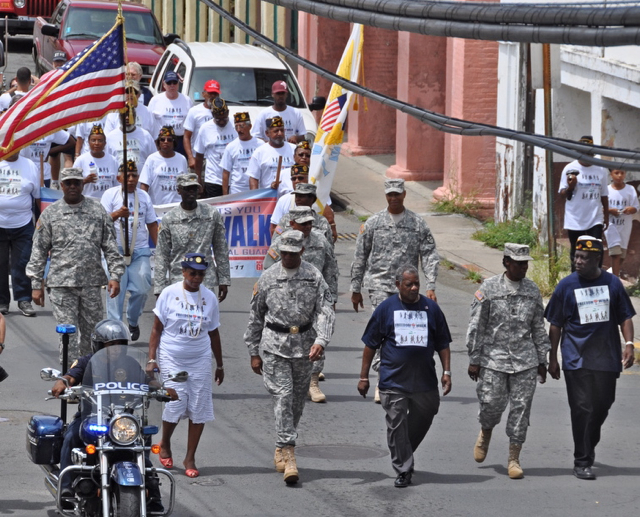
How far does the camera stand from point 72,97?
39.4ft

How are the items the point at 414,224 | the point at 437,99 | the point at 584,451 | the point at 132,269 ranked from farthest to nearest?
the point at 437,99
the point at 132,269
the point at 414,224
the point at 584,451

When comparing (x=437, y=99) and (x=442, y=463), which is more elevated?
(x=437, y=99)

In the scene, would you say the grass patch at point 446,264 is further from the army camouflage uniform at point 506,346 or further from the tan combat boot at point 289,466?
the tan combat boot at point 289,466

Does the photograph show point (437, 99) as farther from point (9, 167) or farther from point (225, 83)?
point (9, 167)

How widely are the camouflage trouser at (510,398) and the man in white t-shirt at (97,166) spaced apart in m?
6.01

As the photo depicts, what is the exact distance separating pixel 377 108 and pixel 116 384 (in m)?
19.1

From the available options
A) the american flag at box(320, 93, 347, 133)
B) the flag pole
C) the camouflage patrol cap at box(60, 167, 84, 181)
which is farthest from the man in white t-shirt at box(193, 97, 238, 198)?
the camouflage patrol cap at box(60, 167, 84, 181)

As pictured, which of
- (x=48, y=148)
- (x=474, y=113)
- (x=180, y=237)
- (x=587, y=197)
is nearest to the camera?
(x=180, y=237)

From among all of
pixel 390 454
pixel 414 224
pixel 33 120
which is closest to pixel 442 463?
pixel 390 454

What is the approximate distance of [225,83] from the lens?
68.1 ft

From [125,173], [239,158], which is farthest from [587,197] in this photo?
[125,173]

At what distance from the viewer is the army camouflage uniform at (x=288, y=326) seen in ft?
31.4

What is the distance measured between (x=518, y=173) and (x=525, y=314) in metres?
10.2

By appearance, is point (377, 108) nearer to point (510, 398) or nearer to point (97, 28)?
point (97, 28)
